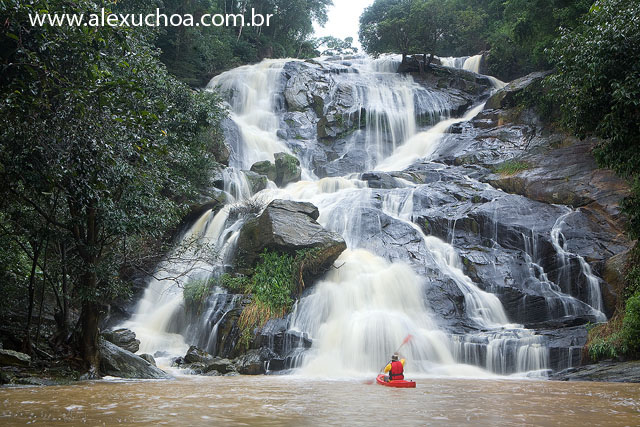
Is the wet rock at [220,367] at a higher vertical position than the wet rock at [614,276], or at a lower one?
lower

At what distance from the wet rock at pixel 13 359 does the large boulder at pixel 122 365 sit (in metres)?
1.36

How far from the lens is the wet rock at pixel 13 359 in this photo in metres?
9.54

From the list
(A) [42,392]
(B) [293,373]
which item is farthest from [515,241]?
(A) [42,392]

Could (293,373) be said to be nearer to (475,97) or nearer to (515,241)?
(515,241)

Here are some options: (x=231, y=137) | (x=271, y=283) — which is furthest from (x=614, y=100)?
(x=231, y=137)

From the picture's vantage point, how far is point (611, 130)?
10.6 meters

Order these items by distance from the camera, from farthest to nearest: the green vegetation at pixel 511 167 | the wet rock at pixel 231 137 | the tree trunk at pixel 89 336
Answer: the wet rock at pixel 231 137
the green vegetation at pixel 511 167
the tree trunk at pixel 89 336

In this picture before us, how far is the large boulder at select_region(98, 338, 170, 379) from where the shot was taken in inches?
417

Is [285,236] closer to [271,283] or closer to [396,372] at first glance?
[271,283]

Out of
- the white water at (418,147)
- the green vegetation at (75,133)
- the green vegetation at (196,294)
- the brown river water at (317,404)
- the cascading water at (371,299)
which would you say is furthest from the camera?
the white water at (418,147)

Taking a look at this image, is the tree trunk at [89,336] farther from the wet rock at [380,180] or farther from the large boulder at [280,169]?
the large boulder at [280,169]

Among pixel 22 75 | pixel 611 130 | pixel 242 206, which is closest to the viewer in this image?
pixel 22 75

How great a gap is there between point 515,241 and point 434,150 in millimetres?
11042

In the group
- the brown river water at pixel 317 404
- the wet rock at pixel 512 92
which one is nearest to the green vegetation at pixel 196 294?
the brown river water at pixel 317 404
